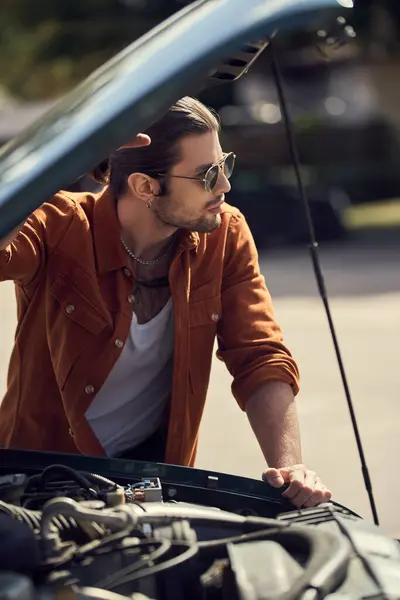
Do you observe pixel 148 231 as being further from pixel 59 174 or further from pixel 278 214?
pixel 278 214

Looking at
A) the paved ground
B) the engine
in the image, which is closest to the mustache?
the engine

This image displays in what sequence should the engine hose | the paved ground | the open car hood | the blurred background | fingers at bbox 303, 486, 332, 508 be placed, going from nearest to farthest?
1. the open car hood
2. the engine hose
3. fingers at bbox 303, 486, 332, 508
4. the paved ground
5. the blurred background

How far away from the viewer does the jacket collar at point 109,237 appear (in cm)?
297

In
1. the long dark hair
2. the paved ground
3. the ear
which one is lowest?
the ear

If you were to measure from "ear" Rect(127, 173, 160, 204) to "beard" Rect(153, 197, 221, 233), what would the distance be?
3 centimetres

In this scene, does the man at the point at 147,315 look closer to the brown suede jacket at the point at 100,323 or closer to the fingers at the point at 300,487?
the brown suede jacket at the point at 100,323

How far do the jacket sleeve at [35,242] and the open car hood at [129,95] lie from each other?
0.87 m

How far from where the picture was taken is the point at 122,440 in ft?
10.0

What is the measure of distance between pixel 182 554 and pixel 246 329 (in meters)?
1.11

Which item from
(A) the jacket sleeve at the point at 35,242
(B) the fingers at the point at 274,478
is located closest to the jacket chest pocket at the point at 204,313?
(A) the jacket sleeve at the point at 35,242

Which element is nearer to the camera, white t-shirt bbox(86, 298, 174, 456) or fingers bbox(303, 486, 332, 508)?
fingers bbox(303, 486, 332, 508)

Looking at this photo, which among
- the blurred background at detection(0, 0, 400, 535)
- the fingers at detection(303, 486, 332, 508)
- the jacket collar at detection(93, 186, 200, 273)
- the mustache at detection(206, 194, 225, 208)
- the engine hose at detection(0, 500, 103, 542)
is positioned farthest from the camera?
the blurred background at detection(0, 0, 400, 535)

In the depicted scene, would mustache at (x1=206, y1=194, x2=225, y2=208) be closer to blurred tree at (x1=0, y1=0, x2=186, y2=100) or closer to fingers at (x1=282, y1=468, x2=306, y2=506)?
fingers at (x1=282, y1=468, x2=306, y2=506)

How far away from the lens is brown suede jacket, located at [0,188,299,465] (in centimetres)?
291
